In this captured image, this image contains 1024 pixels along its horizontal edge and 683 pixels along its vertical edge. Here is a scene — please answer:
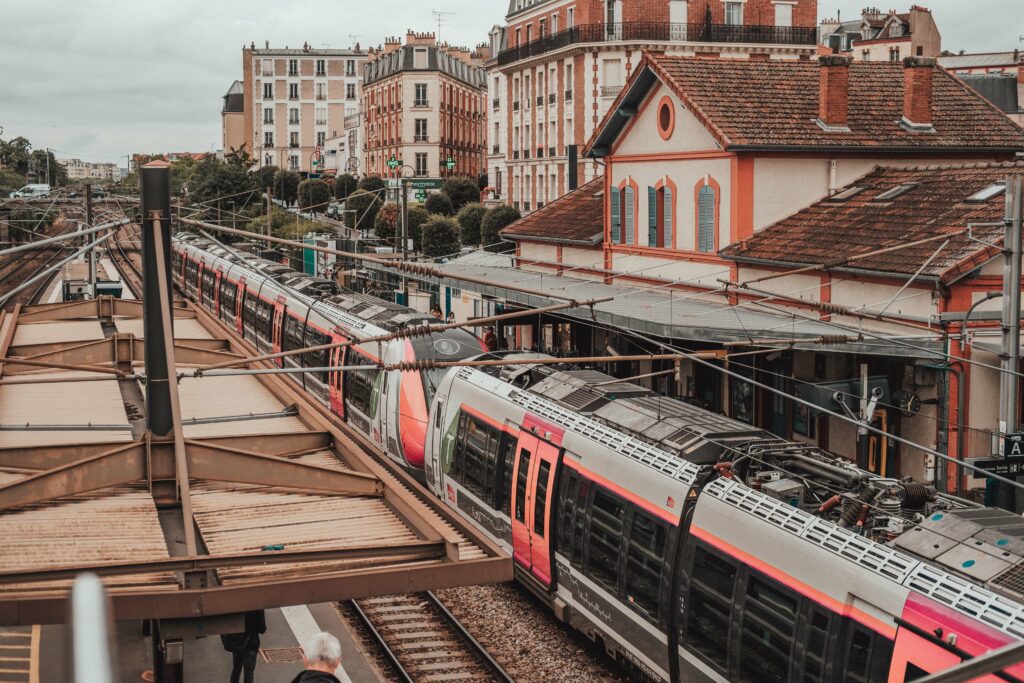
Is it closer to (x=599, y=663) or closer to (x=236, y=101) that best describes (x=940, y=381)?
(x=599, y=663)

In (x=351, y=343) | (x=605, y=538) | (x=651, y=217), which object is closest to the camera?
(x=605, y=538)

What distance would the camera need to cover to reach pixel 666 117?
27219mm

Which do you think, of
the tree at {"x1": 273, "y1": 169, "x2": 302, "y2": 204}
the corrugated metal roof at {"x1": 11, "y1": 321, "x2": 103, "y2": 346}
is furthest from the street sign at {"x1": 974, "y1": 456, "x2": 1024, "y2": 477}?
the tree at {"x1": 273, "y1": 169, "x2": 302, "y2": 204}

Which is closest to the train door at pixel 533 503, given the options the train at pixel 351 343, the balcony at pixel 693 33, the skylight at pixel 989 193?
the train at pixel 351 343

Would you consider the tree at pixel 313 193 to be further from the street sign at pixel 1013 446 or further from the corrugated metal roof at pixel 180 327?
the street sign at pixel 1013 446

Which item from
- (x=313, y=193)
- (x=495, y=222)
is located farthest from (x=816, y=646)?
(x=313, y=193)

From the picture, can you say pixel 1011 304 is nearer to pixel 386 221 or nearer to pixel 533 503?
pixel 533 503

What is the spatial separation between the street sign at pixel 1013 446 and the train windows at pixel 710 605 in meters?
5.40

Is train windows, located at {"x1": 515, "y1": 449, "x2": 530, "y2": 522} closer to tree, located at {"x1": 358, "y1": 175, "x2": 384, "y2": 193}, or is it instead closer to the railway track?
the railway track

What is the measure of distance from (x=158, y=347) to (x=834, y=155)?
18.9 meters

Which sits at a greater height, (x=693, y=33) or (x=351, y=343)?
(x=693, y=33)

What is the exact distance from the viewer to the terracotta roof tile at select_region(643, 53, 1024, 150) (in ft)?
82.6

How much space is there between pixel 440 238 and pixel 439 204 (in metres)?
17.3

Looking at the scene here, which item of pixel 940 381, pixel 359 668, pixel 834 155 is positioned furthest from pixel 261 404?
pixel 834 155
